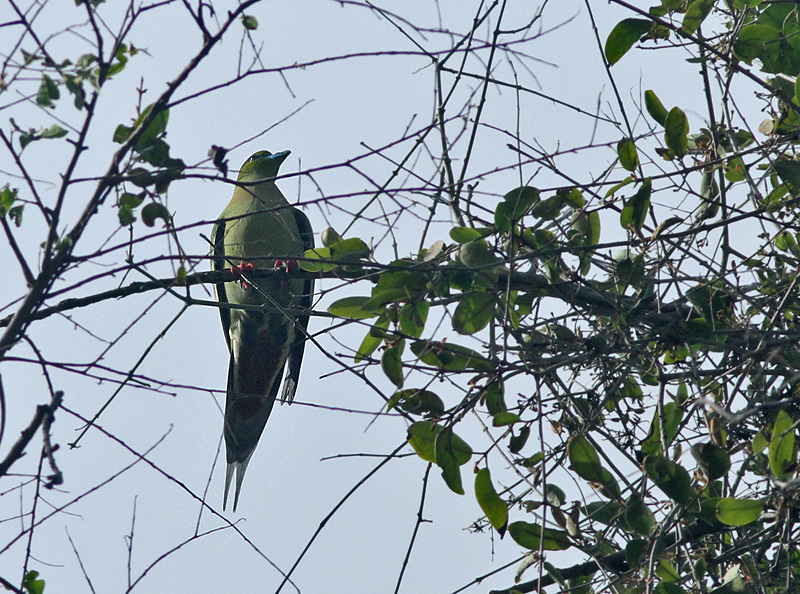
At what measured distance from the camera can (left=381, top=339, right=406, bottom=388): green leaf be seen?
240 cm

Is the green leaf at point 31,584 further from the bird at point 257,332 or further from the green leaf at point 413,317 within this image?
the bird at point 257,332

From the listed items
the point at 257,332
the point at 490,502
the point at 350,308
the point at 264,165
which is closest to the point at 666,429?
the point at 490,502

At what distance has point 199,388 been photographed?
2383mm

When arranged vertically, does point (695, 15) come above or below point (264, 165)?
below

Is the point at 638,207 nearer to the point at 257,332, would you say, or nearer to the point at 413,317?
the point at 413,317

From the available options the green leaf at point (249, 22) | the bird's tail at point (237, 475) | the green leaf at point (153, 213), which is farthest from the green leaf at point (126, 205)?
the bird's tail at point (237, 475)

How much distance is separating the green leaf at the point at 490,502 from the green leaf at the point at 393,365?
340mm

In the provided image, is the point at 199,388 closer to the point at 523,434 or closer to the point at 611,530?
the point at 523,434

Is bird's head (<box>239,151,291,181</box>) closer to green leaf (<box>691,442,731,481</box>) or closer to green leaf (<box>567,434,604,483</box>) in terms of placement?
green leaf (<box>567,434,604,483</box>)

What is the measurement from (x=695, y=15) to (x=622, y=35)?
0.80 ft

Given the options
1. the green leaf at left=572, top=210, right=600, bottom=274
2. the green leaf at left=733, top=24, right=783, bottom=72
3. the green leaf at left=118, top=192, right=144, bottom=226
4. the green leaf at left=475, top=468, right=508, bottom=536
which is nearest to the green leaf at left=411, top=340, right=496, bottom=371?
the green leaf at left=475, top=468, right=508, bottom=536

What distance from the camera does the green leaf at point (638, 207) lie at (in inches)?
95.5

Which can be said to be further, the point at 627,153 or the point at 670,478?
the point at 627,153

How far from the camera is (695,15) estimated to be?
2.67 meters
